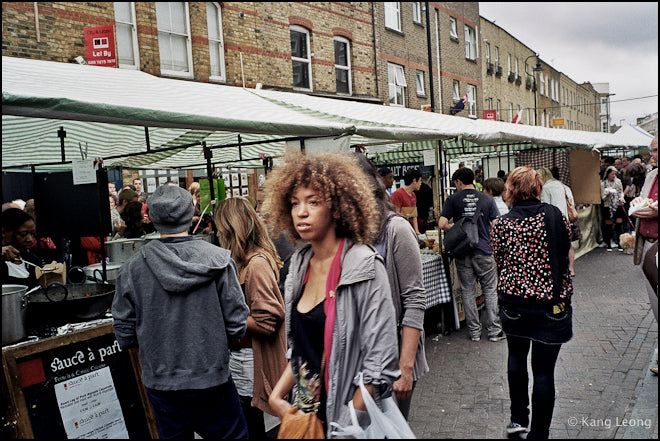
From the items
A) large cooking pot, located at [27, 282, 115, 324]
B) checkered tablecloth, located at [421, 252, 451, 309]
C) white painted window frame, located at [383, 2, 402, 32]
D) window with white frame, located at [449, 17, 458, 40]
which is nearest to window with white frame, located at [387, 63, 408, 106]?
white painted window frame, located at [383, 2, 402, 32]

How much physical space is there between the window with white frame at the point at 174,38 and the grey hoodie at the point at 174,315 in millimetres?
10438

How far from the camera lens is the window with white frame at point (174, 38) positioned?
12.1 meters

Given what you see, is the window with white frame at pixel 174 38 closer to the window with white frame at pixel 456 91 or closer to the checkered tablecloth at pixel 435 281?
the checkered tablecloth at pixel 435 281

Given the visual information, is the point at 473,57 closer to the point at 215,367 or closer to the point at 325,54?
the point at 325,54

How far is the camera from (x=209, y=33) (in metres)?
13.2

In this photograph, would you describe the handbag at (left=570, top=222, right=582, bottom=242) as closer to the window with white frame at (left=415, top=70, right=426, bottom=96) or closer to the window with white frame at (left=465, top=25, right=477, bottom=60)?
the window with white frame at (left=415, top=70, right=426, bottom=96)

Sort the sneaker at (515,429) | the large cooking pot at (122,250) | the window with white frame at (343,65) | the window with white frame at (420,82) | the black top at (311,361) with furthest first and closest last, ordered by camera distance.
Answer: the window with white frame at (420,82), the window with white frame at (343,65), the large cooking pot at (122,250), the sneaker at (515,429), the black top at (311,361)

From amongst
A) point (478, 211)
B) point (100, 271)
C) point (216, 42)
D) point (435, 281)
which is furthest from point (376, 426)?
point (216, 42)

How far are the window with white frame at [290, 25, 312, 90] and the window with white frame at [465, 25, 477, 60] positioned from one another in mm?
12873

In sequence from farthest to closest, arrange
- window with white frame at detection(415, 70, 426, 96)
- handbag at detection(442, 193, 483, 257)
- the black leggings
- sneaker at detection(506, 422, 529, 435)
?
window with white frame at detection(415, 70, 426, 96)
handbag at detection(442, 193, 483, 257)
sneaker at detection(506, 422, 529, 435)
the black leggings

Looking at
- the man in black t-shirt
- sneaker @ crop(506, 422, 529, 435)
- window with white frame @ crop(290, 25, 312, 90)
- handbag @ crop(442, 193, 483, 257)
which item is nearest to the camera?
sneaker @ crop(506, 422, 529, 435)

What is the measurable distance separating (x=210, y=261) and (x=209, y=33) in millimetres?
11787

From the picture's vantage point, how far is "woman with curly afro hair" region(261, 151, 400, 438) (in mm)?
2041

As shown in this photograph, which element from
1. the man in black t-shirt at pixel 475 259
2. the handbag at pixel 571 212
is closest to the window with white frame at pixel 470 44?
the handbag at pixel 571 212
